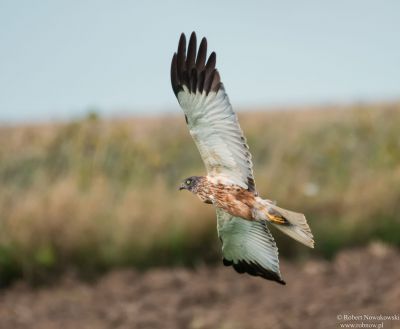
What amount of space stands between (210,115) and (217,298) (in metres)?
4.65

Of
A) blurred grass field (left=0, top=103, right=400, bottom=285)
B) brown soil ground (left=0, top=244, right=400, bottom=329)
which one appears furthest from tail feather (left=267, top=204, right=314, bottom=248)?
blurred grass field (left=0, top=103, right=400, bottom=285)

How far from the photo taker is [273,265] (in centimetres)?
196

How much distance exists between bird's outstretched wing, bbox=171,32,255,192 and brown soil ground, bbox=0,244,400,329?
3.59 m

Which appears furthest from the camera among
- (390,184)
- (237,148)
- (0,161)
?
(0,161)

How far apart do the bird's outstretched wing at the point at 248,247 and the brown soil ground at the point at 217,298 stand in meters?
3.28

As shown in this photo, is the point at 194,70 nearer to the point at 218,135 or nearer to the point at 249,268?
the point at 218,135

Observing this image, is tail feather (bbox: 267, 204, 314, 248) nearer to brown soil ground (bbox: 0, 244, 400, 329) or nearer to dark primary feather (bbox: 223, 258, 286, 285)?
dark primary feather (bbox: 223, 258, 286, 285)

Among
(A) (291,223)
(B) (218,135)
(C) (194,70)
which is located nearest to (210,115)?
(B) (218,135)

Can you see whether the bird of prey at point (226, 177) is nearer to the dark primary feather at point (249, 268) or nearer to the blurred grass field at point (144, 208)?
the dark primary feather at point (249, 268)

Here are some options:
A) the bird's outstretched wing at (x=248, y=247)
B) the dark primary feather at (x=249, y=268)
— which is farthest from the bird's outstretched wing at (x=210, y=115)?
the dark primary feather at (x=249, y=268)

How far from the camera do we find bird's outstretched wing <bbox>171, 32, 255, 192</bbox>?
68.2 inches

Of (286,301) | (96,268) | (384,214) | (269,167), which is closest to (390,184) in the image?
(384,214)

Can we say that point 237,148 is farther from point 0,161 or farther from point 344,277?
point 0,161

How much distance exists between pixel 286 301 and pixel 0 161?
14.4 feet
